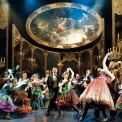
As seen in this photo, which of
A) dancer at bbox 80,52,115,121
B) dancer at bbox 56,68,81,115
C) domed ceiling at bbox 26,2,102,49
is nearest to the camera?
dancer at bbox 80,52,115,121

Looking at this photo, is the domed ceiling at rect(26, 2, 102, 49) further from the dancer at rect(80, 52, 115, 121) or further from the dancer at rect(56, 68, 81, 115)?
the dancer at rect(80, 52, 115, 121)

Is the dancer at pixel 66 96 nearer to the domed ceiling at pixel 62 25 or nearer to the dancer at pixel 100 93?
the dancer at pixel 100 93

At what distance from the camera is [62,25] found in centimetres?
1579

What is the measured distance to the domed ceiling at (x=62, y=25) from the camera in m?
15.5

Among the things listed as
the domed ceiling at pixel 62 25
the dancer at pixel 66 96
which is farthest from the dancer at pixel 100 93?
the domed ceiling at pixel 62 25

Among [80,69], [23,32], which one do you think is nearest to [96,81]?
[80,69]

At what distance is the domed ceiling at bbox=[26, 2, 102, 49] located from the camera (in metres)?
15.5

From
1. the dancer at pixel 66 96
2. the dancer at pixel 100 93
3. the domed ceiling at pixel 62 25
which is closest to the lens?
the dancer at pixel 100 93

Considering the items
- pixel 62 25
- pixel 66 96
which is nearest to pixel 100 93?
pixel 66 96

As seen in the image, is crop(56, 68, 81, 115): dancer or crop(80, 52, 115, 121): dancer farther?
crop(56, 68, 81, 115): dancer

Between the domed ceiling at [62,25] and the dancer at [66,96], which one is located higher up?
the domed ceiling at [62,25]

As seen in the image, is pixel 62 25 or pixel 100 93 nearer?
pixel 100 93

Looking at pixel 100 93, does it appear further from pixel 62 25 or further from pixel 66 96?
pixel 62 25

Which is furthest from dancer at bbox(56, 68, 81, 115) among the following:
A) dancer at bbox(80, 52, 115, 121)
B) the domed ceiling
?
the domed ceiling
